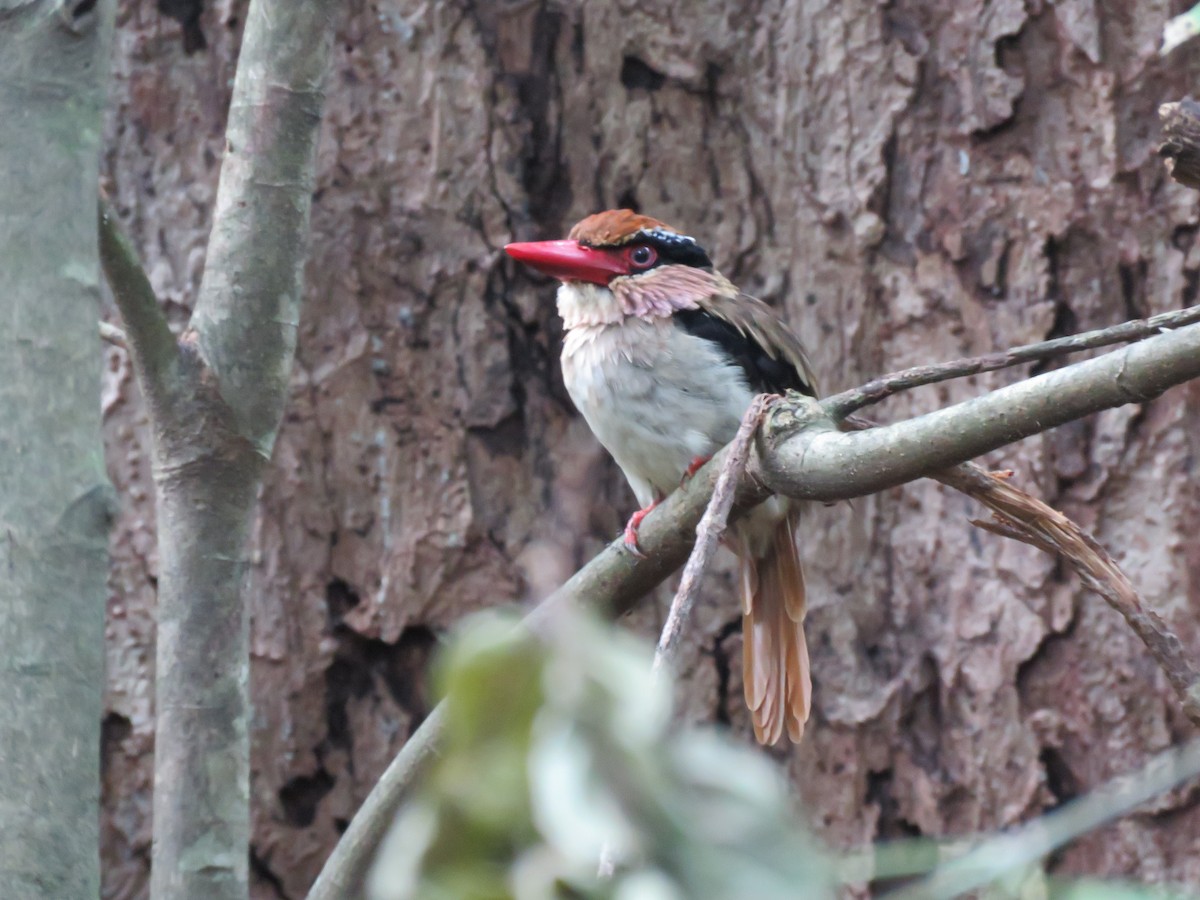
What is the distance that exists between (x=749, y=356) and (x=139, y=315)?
1.33 meters

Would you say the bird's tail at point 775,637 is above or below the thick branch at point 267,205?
below

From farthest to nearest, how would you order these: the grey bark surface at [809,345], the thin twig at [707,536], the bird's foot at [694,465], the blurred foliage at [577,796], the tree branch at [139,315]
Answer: the grey bark surface at [809,345], the bird's foot at [694,465], the tree branch at [139,315], the thin twig at [707,536], the blurred foliage at [577,796]

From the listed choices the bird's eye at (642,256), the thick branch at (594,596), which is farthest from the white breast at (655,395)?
the thick branch at (594,596)

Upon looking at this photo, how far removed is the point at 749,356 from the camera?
2.89 m

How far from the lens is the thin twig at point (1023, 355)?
61.1 inches

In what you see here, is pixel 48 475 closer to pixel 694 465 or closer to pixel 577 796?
pixel 577 796

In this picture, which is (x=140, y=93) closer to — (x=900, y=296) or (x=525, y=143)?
(x=525, y=143)

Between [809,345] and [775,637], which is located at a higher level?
[809,345]

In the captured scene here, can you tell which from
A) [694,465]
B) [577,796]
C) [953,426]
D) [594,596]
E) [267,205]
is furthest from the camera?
[694,465]

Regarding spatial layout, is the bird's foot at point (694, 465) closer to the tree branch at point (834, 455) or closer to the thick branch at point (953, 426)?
the tree branch at point (834, 455)

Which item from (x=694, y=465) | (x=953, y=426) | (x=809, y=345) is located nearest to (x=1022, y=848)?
(x=953, y=426)

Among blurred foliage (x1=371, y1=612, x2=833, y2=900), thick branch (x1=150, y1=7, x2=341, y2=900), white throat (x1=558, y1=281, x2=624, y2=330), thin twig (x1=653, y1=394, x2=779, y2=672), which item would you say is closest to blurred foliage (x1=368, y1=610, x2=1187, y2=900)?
blurred foliage (x1=371, y1=612, x2=833, y2=900)

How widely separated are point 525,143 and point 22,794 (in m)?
2.05

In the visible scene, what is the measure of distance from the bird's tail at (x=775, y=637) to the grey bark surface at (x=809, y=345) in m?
0.25
